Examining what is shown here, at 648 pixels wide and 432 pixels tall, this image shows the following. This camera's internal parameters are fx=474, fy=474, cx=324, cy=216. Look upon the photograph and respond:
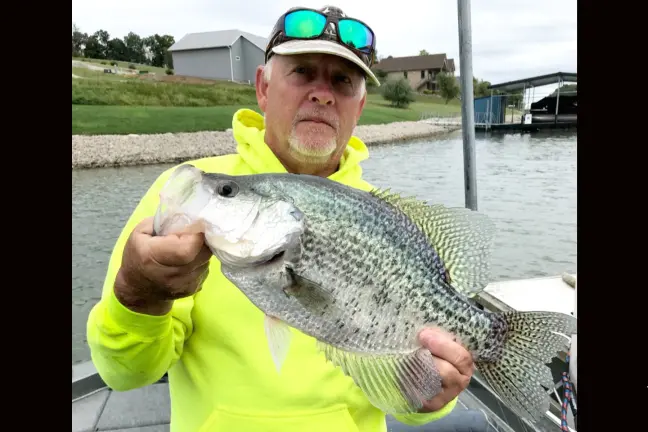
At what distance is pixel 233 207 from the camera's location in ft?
4.62

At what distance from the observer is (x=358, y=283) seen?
1494 millimetres

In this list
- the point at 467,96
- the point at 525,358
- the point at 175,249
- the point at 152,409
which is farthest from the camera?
the point at 467,96

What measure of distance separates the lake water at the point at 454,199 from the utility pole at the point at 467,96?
2.55m

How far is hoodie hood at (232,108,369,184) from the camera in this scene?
7.07ft

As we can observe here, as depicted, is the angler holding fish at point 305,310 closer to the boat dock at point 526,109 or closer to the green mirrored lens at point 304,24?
the green mirrored lens at point 304,24

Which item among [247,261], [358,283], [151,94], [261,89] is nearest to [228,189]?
[247,261]

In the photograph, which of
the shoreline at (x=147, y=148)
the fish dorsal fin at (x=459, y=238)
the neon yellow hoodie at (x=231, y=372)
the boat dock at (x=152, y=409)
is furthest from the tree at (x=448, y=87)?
the neon yellow hoodie at (x=231, y=372)

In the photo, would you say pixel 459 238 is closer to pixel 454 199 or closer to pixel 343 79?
pixel 343 79

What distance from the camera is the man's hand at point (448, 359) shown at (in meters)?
1.53

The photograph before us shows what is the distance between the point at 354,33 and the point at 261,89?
1.78ft

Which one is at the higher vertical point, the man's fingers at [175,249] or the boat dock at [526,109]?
the boat dock at [526,109]
